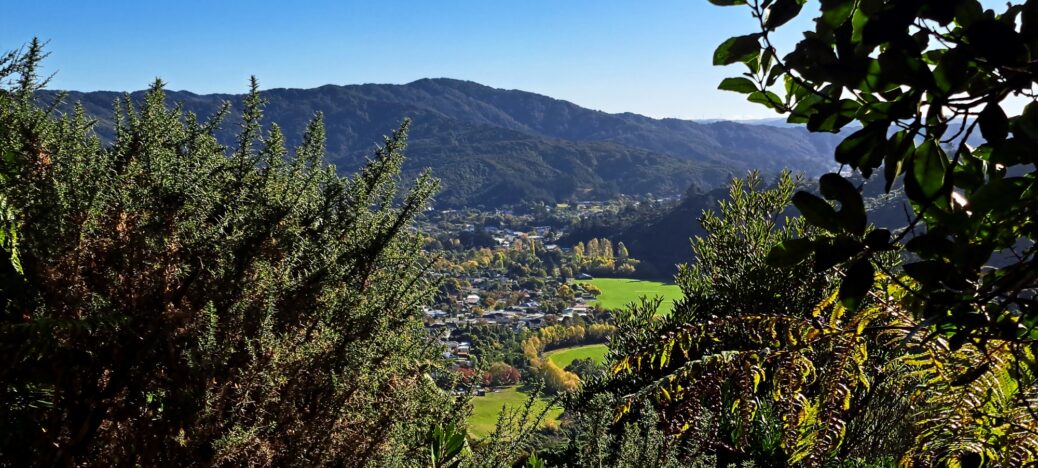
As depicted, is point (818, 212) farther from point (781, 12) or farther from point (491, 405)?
point (491, 405)

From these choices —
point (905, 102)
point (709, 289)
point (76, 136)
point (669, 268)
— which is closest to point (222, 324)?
point (76, 136)

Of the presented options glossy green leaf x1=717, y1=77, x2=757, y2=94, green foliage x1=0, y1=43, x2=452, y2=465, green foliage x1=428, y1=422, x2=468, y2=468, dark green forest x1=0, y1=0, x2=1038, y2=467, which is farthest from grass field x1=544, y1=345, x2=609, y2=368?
glossy green leaf x1=717, y1=77, x2=757, y2=94

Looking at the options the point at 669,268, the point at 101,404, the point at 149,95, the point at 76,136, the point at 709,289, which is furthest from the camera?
the point at 669,268

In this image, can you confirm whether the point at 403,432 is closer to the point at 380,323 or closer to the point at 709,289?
the point at 380,323

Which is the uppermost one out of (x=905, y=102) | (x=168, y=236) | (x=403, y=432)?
(x=905, y=102)

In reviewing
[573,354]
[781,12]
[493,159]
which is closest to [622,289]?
[573,354]

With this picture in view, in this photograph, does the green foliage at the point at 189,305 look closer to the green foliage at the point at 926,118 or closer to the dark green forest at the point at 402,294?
the dark green forest at the point at 402,294
